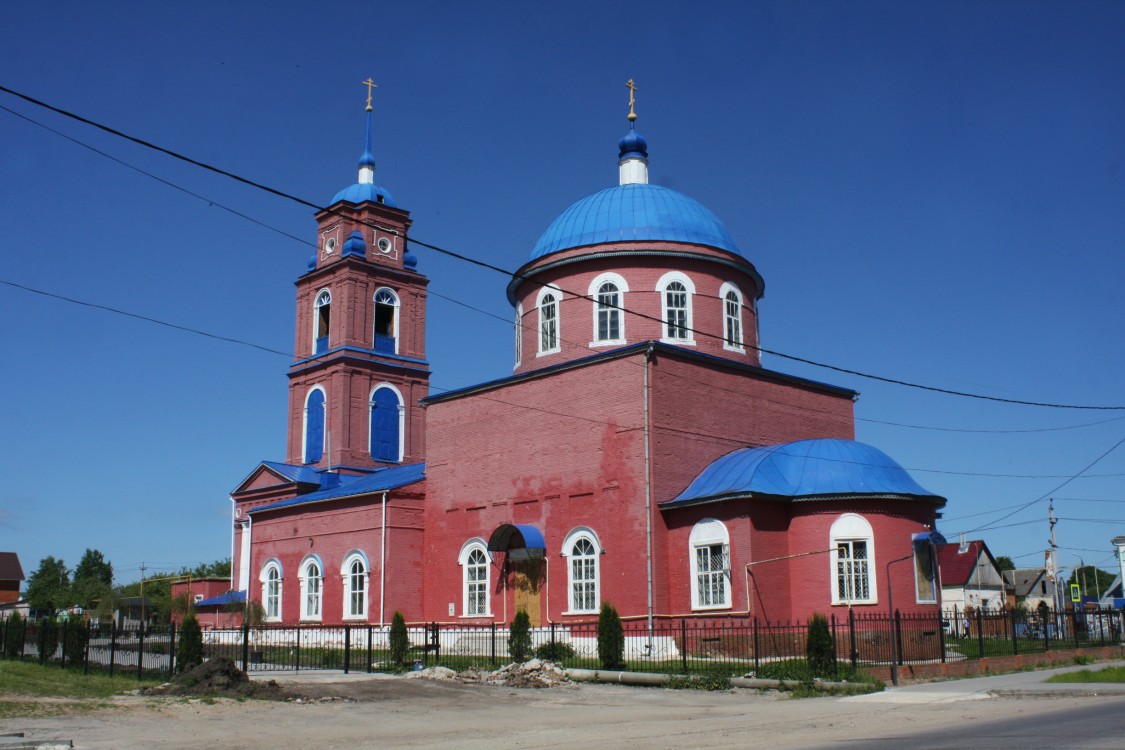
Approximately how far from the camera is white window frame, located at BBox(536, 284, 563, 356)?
1194 inches

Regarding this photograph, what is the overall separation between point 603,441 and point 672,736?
1443 centimetres

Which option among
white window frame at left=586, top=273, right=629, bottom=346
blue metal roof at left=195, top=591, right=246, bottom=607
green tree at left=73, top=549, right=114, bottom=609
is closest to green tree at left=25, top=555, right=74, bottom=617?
green tree at left=73, top=549, right=114, bottom=609

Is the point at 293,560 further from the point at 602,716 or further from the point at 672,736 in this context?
the point at 672,736

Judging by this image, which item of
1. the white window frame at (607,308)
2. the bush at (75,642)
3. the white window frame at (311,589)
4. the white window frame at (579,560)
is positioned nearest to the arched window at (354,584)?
the white window frame at (311,589)

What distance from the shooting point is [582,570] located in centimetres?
2684

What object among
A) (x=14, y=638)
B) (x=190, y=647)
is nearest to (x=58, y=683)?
(x=190, y=647)

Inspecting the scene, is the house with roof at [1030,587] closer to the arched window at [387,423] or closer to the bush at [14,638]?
the arched window at [387,423]

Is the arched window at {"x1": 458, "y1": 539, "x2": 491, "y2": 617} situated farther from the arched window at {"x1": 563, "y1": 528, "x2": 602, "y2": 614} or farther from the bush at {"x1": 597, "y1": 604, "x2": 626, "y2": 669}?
the bush at {"x1": 597, "y1": 604, "x2": 626, "y2": 669}

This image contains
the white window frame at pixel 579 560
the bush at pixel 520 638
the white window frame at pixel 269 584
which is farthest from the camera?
the white window frame at pixel 269 584

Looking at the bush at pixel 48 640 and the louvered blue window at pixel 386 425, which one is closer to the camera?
the bush at pixel 48 640

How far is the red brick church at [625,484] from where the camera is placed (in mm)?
24250

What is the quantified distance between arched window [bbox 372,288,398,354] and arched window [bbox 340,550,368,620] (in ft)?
45.3

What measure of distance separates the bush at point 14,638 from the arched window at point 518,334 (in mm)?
14210

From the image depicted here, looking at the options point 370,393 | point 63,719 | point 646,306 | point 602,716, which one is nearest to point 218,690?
point 63,719
